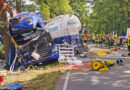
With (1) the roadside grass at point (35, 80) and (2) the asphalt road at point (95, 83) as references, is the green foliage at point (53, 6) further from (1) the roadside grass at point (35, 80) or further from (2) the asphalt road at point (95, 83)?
(2) the asphalt road at point (95, 83)

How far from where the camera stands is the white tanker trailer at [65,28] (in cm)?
1535

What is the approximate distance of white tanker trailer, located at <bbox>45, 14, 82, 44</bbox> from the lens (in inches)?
604

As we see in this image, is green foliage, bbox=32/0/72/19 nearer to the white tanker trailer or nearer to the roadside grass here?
the white tanker trailer

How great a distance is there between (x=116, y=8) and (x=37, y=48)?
90.2 feet

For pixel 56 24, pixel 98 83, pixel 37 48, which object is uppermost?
pixel 56 24

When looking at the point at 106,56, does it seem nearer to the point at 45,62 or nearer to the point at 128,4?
the point at 45,62

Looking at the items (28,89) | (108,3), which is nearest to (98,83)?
(28,89)

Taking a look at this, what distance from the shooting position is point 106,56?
13812 mm

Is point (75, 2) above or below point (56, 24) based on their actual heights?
above

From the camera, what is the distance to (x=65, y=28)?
50.5 feet

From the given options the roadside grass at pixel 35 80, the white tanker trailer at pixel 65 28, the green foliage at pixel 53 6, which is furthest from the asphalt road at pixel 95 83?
the green foliage at pixel 53 6

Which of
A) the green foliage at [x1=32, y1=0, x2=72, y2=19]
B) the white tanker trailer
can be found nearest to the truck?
the white tanker trailer

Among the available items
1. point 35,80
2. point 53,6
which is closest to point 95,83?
point 35,80

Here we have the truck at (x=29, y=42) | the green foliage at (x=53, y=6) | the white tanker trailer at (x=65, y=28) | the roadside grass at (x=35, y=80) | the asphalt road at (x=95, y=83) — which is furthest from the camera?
the green foliage at (x=53, y=6)
